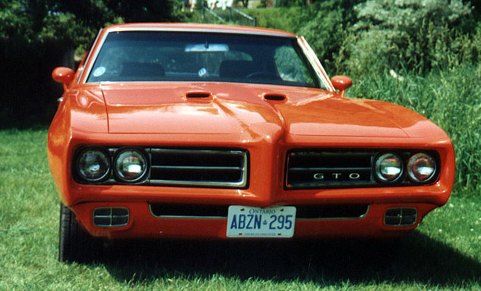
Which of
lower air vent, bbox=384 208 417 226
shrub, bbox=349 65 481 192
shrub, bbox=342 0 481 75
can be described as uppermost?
lower air vent, bbox=384 208 417 226

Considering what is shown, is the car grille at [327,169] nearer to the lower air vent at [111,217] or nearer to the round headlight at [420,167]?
the round headlight at [420,167]

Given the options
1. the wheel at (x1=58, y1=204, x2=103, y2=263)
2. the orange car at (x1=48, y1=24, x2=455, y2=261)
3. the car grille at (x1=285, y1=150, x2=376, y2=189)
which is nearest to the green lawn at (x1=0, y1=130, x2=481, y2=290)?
the wheel at (x1=58, y1=204, x2=103, y2=263)

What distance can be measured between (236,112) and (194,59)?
1.38 metres

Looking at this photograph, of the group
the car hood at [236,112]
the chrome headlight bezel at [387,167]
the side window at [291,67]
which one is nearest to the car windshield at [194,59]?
the side window at [291,67]

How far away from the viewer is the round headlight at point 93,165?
3938 millimetres

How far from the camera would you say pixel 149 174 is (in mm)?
4000

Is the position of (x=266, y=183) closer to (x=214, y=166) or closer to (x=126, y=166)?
(x=214, y=166)

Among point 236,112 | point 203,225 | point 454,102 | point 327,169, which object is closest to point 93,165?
point 203,225

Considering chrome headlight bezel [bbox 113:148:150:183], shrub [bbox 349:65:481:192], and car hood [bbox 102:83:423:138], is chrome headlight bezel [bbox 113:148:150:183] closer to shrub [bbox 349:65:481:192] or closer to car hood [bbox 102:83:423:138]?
car hood [bbox 102:83:423:138]

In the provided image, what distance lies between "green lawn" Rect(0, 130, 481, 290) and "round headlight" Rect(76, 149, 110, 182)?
0.59 m

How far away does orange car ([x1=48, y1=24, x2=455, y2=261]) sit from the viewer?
395 cm

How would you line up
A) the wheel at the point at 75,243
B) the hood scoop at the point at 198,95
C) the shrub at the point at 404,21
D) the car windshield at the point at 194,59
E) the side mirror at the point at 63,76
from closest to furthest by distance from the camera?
the wheel at the point at 75,243 < the hood scoop at the point at 198,95 < the car windshield at the point at 194,59 < the side mirror at the point at 63,76 < the shrub at the point at 404,21

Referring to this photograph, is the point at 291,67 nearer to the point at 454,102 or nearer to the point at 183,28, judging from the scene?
the point at 183,28

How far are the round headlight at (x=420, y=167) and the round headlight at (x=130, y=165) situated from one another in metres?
1.32
